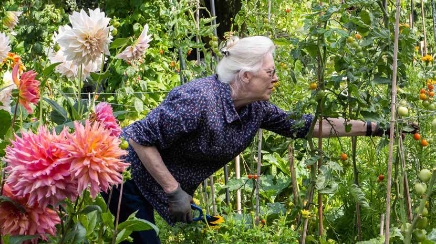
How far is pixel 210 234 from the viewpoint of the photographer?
2859 millimetres

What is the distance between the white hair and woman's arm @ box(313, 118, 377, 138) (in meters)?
0.31

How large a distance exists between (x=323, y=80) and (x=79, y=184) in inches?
56.6

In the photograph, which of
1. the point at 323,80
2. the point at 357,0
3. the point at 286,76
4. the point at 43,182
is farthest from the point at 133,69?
the point at 43,182

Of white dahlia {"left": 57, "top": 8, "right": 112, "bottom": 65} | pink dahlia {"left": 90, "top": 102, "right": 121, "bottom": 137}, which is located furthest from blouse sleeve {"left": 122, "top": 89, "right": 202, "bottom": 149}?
pink dahlia {"left": 90, "top": 102, "right": 121, "bottom": 137}

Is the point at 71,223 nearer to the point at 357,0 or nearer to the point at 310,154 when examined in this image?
the point at 357,0

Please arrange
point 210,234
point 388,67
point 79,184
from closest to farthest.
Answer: point 79,184
point 388,67
point 210,234

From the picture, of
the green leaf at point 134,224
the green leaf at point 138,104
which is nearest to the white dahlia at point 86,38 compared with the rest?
the green leaf at point 134,224

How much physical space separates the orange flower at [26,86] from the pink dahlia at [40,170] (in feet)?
0.91

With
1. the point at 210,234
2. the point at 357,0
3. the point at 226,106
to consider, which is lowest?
the point at 210,234

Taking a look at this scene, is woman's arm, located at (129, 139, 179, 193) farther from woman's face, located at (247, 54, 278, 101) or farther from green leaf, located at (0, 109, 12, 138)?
green leaf, located at (0, 109, 12, 138)

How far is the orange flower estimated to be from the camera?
1.55 meters

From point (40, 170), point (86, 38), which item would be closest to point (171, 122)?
point (86, 38)

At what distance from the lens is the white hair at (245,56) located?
262 cm

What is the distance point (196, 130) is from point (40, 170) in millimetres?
1345
